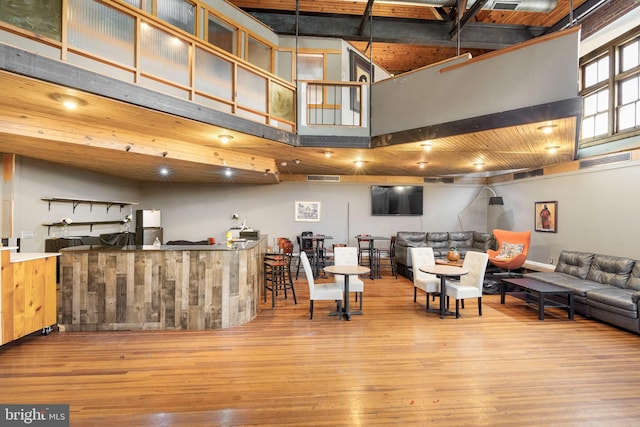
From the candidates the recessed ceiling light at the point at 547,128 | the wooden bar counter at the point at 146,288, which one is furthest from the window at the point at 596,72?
the wooden bar counter at the point at 146,288

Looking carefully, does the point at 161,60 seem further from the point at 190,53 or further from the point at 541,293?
the point at 541,293

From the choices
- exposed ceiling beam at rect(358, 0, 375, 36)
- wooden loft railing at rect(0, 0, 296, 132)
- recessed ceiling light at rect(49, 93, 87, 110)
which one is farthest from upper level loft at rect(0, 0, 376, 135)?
exposed ceiling beam at rect(358, 0, 375, 36)

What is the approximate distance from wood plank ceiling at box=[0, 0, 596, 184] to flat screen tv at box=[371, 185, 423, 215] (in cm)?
50

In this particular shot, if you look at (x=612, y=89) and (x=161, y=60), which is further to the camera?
(x=612, y=89)

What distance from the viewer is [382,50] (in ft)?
26.9

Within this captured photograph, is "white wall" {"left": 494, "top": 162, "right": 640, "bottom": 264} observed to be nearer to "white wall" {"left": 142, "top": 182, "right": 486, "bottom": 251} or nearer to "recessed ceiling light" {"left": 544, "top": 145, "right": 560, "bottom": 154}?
"recessed ceiling light" {"left": 544, "top": 145, "right": 560, "bottom": 154}

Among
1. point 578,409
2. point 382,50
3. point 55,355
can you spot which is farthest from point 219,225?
point 578,409

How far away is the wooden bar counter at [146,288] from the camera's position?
382 centimetres

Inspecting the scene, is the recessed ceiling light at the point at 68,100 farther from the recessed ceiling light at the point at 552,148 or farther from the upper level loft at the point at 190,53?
the recessed ceiling light at the point at 552,148

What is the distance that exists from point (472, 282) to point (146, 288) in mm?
4710

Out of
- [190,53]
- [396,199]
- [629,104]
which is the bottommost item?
[396,199]

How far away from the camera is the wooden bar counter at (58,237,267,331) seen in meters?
3.82

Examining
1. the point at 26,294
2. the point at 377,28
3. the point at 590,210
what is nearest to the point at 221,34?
the point at 377,28

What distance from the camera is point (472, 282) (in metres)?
4.74
